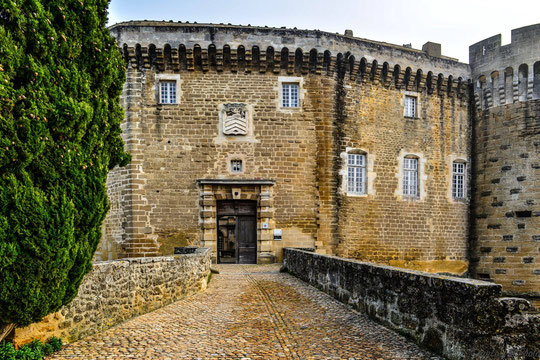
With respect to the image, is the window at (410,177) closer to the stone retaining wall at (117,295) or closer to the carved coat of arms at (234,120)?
the carved coat of arms at (234,120)

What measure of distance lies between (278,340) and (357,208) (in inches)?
424

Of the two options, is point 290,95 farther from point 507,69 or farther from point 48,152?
point 48,152

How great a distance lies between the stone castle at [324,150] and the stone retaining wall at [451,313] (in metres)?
8.23

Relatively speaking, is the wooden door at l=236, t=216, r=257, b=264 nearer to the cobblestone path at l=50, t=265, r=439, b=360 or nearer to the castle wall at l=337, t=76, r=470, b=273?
the castle wall at l=337, t=76, r=470, b=273

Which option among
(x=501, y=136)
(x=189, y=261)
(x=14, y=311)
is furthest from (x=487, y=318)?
(x=501, y=136)

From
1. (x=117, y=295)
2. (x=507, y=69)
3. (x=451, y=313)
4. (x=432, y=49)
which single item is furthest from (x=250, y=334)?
(x=507, y=69)

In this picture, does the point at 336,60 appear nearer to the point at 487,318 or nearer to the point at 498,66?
the point at 498,66

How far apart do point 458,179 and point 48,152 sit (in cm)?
1721

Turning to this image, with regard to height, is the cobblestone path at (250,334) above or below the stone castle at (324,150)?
below

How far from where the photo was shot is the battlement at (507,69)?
1655 cm

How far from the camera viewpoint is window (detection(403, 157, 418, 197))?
55.8ft

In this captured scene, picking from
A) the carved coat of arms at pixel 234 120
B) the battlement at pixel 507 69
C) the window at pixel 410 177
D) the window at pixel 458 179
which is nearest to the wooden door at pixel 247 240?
the carved coat of arms at pixel 234 120

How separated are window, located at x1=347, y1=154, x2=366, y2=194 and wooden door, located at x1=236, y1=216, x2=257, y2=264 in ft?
13.4

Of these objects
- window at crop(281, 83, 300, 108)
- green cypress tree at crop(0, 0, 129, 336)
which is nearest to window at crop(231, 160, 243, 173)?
window at crop(281, 83, 300, 108)
